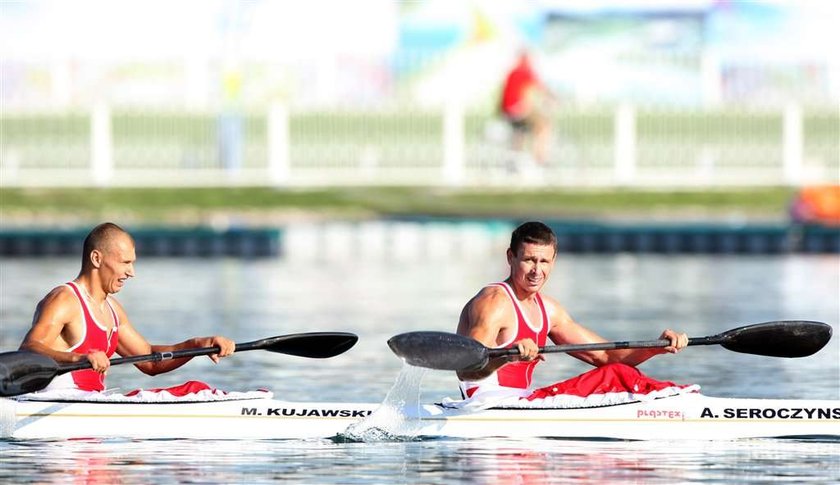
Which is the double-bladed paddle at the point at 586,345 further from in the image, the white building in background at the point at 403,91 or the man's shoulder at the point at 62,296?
the white building in background at the point at 403,91

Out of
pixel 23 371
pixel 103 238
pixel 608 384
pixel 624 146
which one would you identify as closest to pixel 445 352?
pixel 608 384

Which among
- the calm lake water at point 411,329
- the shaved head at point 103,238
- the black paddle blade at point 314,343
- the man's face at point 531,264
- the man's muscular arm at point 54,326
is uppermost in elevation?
the shaved head at point 103,238

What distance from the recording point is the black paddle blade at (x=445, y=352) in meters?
12.0

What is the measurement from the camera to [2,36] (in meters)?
53.4

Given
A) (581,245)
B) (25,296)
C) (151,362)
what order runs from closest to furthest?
(151,362)
(25,296)
(581,245)

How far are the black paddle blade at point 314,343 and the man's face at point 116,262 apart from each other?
4.80ft

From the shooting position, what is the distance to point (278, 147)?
45.0m

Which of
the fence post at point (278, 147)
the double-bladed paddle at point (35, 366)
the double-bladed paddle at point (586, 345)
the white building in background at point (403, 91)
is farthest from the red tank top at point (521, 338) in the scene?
the fence post at point (278, 147)

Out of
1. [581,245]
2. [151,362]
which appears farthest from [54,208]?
[151,362]

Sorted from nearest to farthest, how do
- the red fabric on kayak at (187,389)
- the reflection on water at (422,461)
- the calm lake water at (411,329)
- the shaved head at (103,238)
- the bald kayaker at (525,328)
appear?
the reflection on water at (422,461) → the calm lake water at (411,329) → the bald kayaker at (525,328) → the shaved head at (103,238) → the red fabric on kayak at (187,389)

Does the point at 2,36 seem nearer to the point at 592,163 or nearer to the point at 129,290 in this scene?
the point at 592,163

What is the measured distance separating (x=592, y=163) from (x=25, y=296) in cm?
2273

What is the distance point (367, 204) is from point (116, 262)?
27715 millimetres

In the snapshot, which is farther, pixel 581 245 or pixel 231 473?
pixel 581 245
